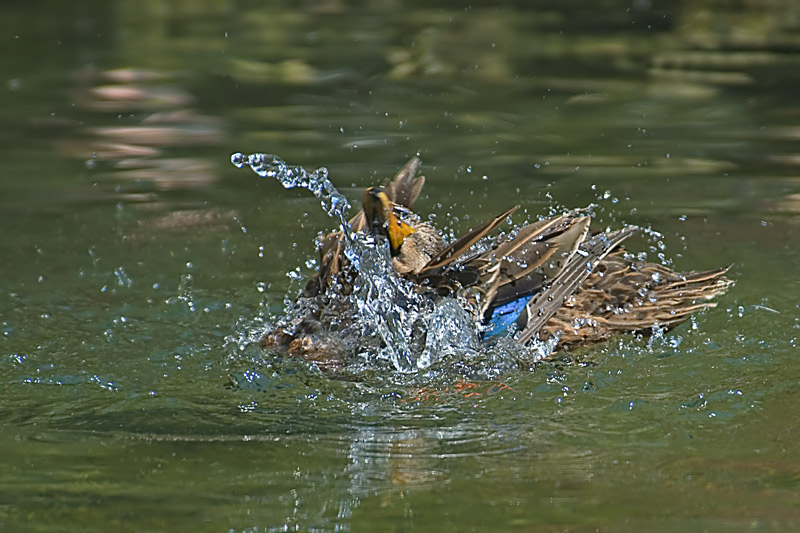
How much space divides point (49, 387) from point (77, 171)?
4267 millimetres

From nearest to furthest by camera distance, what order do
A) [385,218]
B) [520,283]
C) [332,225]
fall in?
[520,283] → [385,218] → [332,225]

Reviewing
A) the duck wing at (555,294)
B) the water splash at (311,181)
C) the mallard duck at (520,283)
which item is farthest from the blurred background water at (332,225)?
the water splash at (311,181)

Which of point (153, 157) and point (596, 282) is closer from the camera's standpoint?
point (596, 282)

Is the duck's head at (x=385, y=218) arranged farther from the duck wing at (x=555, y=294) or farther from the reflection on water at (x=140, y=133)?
the reflection on water at (x=140, y=133)

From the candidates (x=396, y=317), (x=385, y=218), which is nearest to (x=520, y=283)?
(x=396, y=317)

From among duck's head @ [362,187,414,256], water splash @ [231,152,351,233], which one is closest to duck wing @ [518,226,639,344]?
duck's head @ [362,187,414,256]

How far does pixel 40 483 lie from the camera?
4.73 metres

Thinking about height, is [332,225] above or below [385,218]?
below

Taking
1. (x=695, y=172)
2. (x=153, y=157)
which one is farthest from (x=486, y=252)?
(x=153, y=157)

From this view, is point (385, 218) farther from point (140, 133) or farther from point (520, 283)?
point (140, 133)

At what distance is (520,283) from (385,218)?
804 mm

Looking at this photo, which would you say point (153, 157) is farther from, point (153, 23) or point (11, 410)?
point (153, 23)

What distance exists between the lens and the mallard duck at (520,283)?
5.95 m

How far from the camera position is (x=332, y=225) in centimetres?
846
